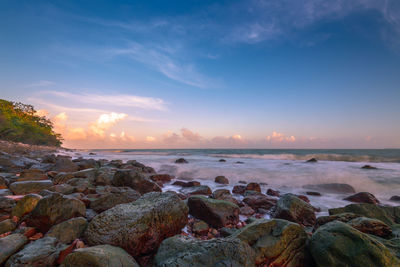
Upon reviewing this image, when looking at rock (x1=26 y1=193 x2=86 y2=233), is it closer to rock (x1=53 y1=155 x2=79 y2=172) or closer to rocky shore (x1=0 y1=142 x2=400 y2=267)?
rocky shore (x1=0 y1=142 x2=400 y2=267)

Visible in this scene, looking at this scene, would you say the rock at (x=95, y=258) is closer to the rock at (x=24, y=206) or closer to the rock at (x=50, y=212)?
the rock at (x=50, y=212)

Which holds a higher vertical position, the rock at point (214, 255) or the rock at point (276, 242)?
the rock at point (214, 255)

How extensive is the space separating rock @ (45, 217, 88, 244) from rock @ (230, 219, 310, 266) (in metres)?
2.48

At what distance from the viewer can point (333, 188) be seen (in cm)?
922

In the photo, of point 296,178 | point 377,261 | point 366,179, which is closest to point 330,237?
point 377,261

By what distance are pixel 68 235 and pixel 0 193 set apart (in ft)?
11.0

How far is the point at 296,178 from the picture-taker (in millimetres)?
11836

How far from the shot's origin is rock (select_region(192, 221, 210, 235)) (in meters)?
3.77

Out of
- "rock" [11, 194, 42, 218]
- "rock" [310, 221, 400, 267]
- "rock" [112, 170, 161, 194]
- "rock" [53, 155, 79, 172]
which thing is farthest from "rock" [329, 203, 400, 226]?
"rock" [53, 155, 79, 172]

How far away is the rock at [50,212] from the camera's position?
2998 millimetres

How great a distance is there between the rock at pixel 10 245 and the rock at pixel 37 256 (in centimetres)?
16

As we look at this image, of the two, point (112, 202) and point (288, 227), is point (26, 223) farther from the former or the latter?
point (288, 227)

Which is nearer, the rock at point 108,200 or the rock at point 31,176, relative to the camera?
the rock at point 108,200

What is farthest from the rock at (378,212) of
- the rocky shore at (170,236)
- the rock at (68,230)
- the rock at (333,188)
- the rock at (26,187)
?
the rock at (26,187)
